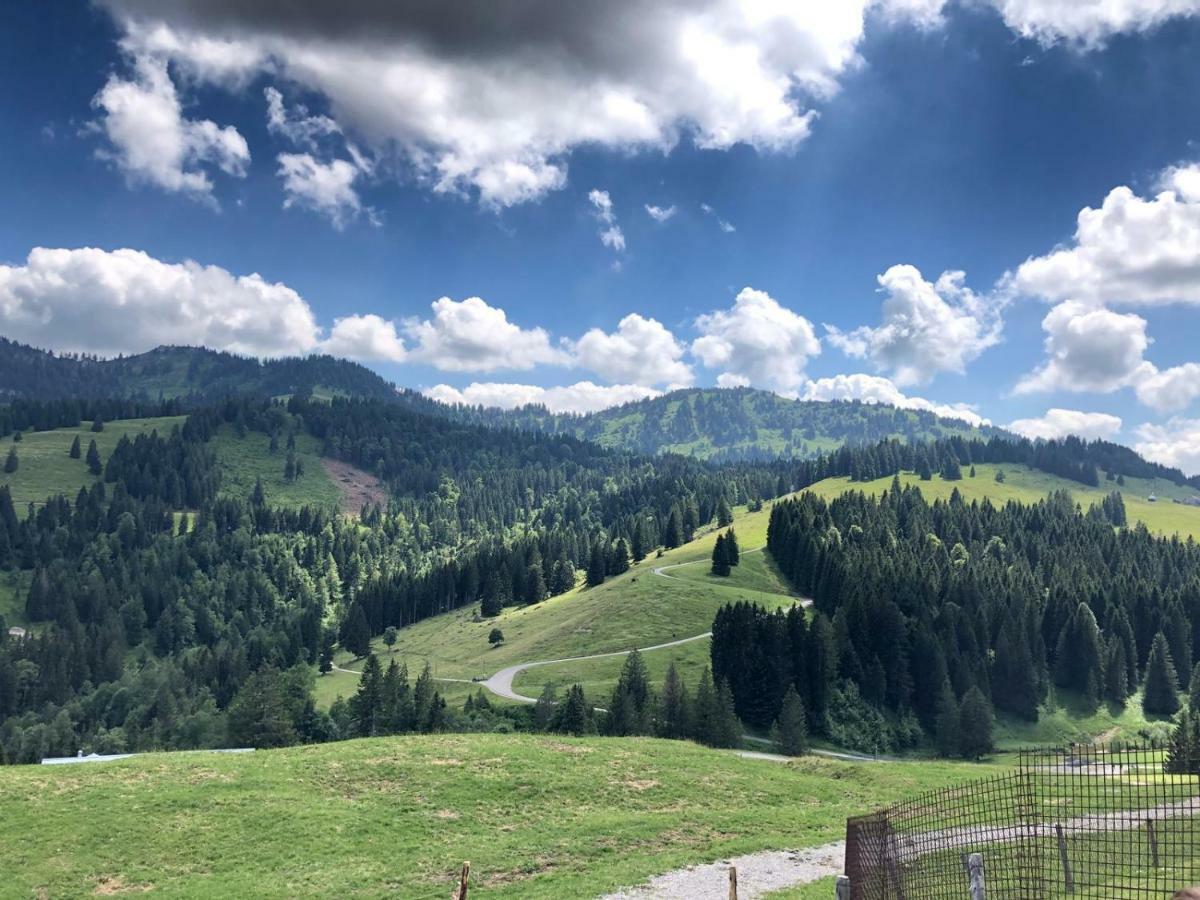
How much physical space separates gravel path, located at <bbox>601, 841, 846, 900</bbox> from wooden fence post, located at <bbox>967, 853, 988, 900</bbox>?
12.9 meters

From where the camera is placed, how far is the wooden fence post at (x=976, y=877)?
13773 mm

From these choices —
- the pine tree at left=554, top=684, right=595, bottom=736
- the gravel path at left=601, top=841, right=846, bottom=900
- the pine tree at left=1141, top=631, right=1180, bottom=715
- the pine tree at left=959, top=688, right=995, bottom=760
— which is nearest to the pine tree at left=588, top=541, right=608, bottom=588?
the pine tree at left=959, top=688, right=995, bottom=760

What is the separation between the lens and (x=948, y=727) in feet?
320

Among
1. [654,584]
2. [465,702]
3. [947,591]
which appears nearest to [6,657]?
[465,702]

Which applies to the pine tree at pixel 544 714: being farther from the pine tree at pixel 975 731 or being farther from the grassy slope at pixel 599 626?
the pine tree at pixel 975 731

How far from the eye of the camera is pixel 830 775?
4969 centimetres

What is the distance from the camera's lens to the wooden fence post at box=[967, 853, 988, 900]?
45.2ft

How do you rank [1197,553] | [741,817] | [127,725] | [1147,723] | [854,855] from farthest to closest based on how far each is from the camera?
[1197,553] → [127,725] → [1147,723] → [741,817] → [854,855]

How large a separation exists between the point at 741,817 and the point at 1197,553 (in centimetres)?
20323

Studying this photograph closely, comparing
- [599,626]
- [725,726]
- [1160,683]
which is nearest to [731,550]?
[599,626]

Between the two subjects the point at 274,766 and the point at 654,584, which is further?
the point at 654,584

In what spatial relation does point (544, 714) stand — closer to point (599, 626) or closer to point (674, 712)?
point (674, 712)

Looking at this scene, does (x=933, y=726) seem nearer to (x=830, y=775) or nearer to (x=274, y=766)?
(x=830, y=775)

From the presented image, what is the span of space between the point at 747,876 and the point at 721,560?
464 feet
